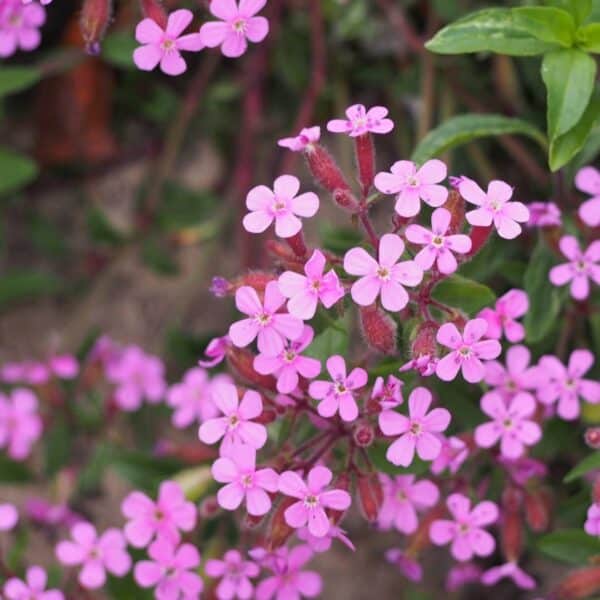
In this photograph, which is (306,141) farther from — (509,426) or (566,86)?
(509,426)

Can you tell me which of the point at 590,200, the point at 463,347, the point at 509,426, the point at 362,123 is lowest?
the point at 509,426

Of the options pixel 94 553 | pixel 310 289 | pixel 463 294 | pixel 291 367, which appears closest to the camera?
pixel 310 289

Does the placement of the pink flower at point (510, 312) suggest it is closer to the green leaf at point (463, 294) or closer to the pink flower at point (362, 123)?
the green leaf at point (463, 294)

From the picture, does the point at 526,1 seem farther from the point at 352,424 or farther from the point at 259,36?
the point at 352,424

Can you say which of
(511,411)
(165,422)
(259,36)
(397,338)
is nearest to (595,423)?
(511,411)

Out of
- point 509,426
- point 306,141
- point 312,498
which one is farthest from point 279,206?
point 509,426

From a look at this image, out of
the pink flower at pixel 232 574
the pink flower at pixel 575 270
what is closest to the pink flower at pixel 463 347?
the pink flower at pixel 575 270

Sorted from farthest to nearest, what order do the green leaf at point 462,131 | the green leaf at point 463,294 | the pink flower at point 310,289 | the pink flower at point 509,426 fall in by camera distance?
the green leaf at point 462,131 < the pink flower at point 509,426 < the green leaf at point 463,294 < the pink flower at point 310,289

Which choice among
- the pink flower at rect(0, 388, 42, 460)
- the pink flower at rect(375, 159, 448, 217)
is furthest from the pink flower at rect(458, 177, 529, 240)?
the pink flower at rect(0, 388, 42, 460)
